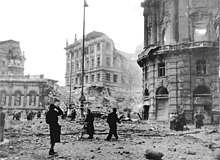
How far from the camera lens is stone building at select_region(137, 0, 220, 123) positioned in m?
24.4

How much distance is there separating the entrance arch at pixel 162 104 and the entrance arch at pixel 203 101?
279 centimetres

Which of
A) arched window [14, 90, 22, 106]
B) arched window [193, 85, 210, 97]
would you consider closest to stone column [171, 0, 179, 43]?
arched window [193, 85, 210, 97]

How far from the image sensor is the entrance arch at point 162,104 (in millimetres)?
26609

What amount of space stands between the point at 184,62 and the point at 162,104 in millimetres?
4742

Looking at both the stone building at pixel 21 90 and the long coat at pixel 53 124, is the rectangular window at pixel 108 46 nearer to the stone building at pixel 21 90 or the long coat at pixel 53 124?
the stone building at pixel 21 90

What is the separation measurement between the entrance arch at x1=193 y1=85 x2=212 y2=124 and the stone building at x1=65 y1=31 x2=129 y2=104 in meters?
26.3

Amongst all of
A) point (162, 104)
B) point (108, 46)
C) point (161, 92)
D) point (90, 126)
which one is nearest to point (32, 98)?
point (108, 46)

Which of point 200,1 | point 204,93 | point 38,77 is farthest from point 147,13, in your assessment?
point 38,77

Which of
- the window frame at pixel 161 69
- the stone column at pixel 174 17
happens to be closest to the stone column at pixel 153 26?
the stone column at pixel 174 17

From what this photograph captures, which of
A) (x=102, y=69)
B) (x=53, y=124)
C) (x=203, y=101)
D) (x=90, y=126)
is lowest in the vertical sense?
(x=90, y=126)

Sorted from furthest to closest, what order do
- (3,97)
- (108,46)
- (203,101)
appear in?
(108,46) → (3,97) → (203,101)

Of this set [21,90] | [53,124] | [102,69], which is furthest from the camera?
[102,69]

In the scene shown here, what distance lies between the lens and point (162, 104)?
2708cm

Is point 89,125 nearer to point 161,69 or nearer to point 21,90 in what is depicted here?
point 161,69
